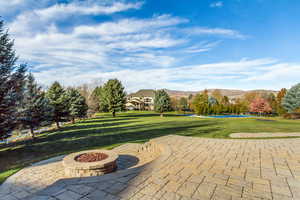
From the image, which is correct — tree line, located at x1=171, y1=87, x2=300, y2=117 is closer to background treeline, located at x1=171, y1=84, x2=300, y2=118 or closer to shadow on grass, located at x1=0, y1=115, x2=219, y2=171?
background treeline, located at x1=171, y1=84, x2=300, y2=118

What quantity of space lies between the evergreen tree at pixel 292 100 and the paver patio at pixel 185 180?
29448 mm

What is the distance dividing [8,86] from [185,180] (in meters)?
8.86

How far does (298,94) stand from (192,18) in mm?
25902

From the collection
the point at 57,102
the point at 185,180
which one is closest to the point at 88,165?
the point at 185,180

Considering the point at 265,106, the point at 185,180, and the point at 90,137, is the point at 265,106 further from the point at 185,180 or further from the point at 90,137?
the point at 185,180

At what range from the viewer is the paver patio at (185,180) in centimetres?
252

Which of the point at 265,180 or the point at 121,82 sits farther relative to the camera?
the point at 121,82

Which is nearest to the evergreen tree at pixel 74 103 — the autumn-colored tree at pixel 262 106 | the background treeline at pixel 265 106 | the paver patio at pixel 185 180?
the paver patio at pixel 185 180

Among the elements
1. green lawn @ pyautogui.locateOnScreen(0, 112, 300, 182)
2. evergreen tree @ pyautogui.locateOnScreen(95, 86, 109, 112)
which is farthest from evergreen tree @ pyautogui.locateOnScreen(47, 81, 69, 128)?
evergreen tree @ pyautogui.locateOnScreen(95, 86, 109, 112)

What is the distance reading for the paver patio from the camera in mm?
2516

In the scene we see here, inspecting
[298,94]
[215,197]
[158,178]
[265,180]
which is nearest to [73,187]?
[158,178]

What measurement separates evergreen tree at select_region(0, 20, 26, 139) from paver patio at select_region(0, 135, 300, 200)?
3.79m

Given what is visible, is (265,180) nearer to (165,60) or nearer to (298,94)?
(165,60)

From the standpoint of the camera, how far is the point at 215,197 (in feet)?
7.87
